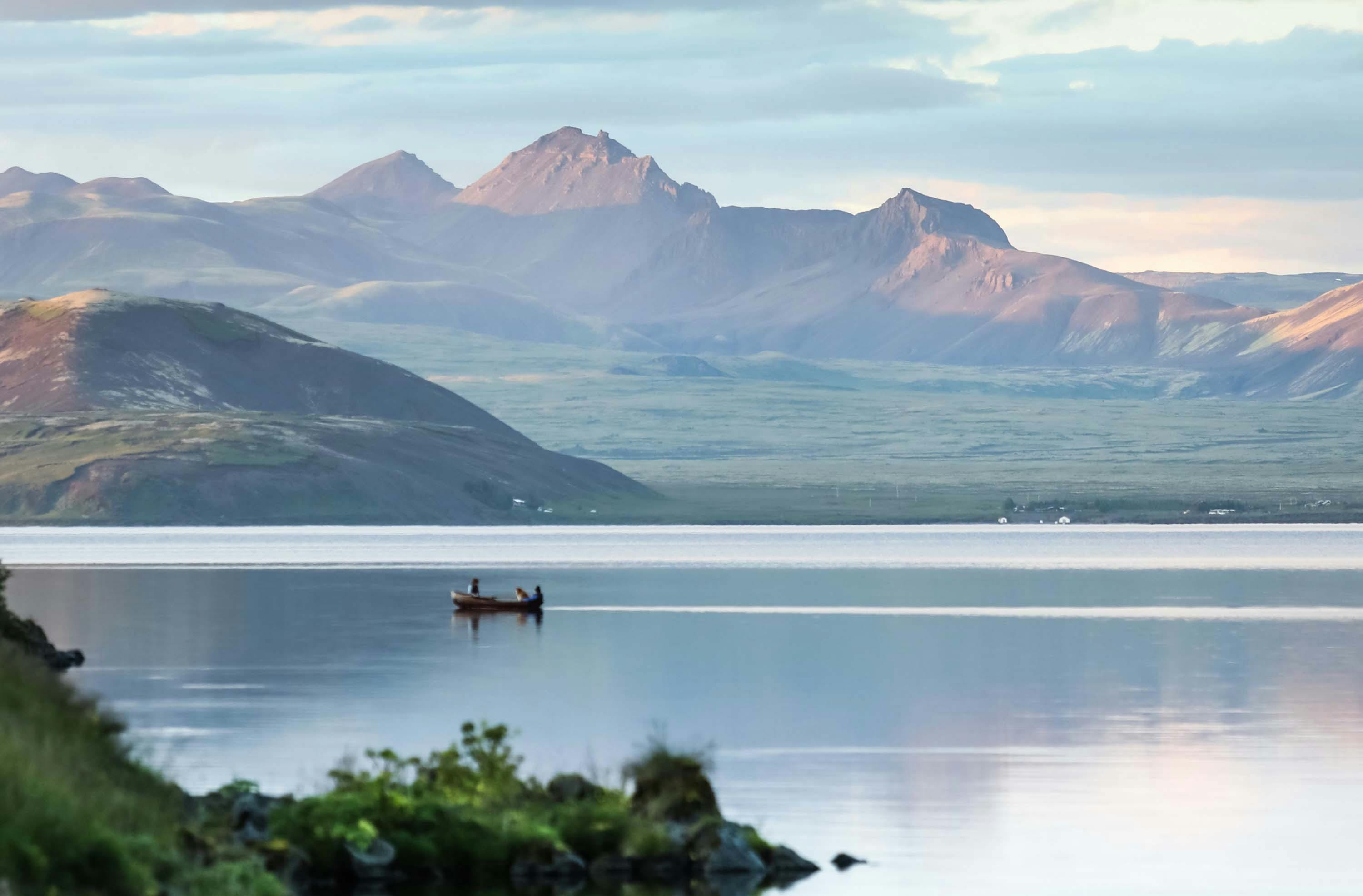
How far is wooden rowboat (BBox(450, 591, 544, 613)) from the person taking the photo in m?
85.2

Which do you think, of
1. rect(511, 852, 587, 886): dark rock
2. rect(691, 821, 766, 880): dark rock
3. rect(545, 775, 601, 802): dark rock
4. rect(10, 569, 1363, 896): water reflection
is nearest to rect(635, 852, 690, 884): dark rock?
rect(691, 821, 766, 880): dark rock

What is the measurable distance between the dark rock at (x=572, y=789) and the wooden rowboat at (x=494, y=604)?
52.1 meters

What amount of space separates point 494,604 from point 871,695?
3407 centimetres

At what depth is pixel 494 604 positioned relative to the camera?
86.0 meters

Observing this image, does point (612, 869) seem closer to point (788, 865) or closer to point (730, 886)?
point (730, 886)

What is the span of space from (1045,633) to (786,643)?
9593mm

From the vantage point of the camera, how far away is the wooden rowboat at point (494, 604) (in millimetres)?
85188

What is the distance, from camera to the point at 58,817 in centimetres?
2098

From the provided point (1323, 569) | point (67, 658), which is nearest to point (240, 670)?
point (67, 658)

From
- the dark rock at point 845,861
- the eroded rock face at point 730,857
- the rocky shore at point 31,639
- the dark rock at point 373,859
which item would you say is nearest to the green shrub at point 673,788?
the eroded rock face at point 730,857

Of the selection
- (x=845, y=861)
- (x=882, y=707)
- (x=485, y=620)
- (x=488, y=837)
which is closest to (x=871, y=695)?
(x=882, y=707)

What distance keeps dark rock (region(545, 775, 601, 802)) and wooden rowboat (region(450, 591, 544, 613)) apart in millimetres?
52109

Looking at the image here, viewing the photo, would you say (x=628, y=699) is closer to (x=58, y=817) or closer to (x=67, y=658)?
(x=67, y=658)

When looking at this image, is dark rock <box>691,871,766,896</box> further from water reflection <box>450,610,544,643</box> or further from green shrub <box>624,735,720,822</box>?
water reflection <box>450,610,544,643</box>
